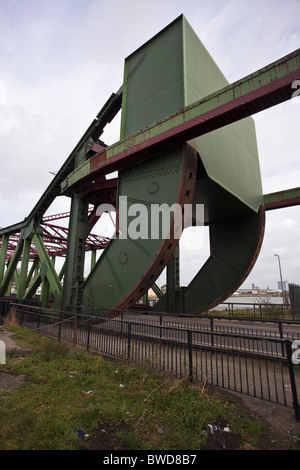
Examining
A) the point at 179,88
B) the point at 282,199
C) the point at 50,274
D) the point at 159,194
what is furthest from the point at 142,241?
the point at 282,199

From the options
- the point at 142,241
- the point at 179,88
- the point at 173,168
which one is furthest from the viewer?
the point at 179,88

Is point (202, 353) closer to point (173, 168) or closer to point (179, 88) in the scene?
point (173, 168)

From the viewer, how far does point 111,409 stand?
3834mm

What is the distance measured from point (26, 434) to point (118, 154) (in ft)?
31.0

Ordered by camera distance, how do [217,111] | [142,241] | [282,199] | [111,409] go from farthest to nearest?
[282,199] → [142,241] → [217,111] → [111,409]

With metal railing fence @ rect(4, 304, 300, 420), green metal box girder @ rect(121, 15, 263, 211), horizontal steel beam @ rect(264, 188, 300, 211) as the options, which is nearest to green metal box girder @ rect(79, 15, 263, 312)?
green metal box girder @ rect(121, 15, 263, 211)

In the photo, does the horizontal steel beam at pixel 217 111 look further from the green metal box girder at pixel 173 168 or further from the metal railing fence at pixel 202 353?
the metal railing fence at pixel 202 353

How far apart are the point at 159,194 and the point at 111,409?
6.97 meters

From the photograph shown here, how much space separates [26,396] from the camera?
14.5 feet

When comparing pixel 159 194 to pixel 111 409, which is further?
pixel 159 194

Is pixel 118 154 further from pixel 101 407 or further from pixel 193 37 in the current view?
pixel 101 407

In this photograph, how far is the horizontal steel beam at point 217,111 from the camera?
6.53 meters
